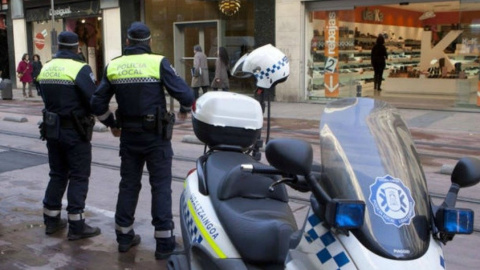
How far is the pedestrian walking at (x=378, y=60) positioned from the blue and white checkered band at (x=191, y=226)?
56.9ft

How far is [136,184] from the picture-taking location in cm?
457

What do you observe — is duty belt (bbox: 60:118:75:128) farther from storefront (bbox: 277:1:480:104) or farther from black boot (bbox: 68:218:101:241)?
storefront (bbox: 277:1:480:104)

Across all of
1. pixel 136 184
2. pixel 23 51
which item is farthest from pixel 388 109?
pixel 23 51

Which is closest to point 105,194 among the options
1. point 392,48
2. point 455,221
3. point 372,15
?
point 455,221

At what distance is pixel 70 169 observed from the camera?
5.05 meters

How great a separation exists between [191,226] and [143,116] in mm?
1307

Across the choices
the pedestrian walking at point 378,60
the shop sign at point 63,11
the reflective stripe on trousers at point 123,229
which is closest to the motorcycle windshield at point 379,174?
the reflective stripe on trousers at point 123,229

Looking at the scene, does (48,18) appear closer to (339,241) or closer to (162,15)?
(162,15)

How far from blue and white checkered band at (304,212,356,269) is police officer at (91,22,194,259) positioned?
2351 millimetres

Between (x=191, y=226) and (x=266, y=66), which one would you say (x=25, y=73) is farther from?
(x=191, y=226)

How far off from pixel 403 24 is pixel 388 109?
20.3 meters

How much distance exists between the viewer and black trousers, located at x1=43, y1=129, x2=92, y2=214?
495 centimetres

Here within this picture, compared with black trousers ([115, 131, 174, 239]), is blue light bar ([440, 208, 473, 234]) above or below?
above

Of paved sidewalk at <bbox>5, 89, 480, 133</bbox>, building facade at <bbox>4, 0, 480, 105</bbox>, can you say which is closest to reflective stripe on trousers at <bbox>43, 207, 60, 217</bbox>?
paved sidewalk at <bbox>5, 89, 480, 133</bbox>
